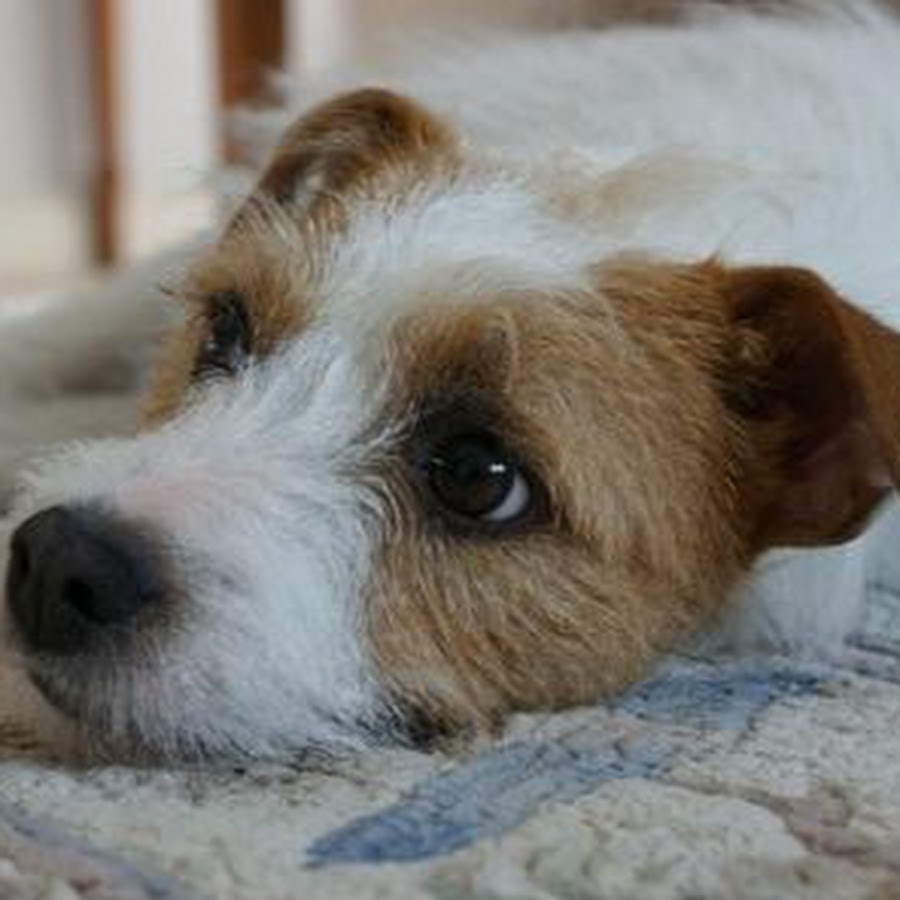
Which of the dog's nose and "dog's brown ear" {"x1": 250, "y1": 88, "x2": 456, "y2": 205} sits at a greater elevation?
"dog's brown ear" {"x1": 250, "y1": 88, "x2": 456, "y2": 205}

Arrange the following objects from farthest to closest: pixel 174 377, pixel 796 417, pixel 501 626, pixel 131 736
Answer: pixel 174 377, pixel 796 417, pixel 501 626, pixel 131 736

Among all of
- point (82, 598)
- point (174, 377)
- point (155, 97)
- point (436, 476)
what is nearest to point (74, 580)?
point (82, 598)

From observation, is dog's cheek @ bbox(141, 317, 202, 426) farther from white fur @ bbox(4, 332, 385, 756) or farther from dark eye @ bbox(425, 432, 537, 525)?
dark eye @ bbox(425, 432, 537, 525)

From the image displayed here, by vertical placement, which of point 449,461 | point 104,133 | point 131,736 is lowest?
point 104,133

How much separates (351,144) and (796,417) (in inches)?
15.9

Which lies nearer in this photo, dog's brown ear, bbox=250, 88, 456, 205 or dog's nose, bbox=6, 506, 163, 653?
dog's nose, bbox=6, 506, 163, 653

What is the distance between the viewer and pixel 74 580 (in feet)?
3.50

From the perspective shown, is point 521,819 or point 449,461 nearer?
point 521,819

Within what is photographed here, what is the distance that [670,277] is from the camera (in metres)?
1.30

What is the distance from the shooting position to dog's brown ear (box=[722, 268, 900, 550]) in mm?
1276

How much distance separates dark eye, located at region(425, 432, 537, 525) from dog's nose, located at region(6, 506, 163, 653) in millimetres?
211

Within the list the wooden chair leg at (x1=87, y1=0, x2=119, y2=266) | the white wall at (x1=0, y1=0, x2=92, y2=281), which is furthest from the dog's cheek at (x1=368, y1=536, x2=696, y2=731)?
the wooden chair leg at (x1=87, y1=0, x2=119, y2=266)

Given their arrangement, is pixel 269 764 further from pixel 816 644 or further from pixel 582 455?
pixel 816 644

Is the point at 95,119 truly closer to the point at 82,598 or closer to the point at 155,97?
the point at 155,97
